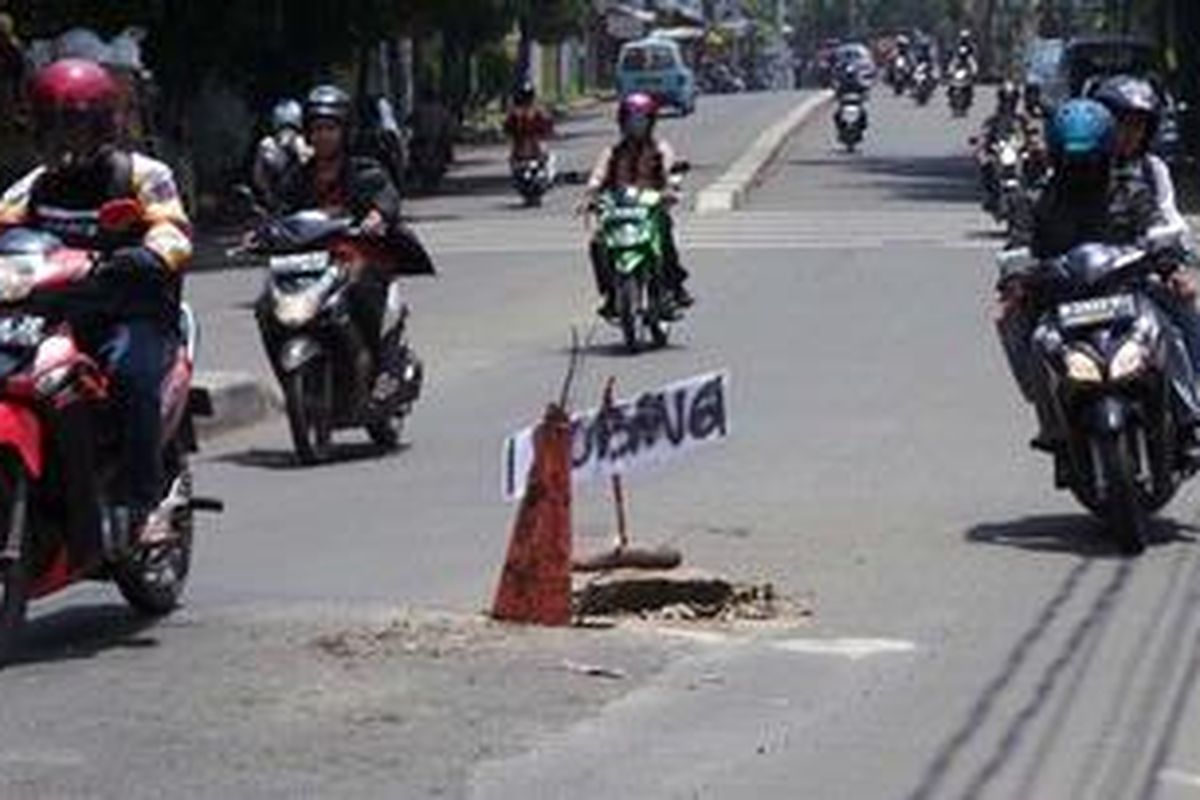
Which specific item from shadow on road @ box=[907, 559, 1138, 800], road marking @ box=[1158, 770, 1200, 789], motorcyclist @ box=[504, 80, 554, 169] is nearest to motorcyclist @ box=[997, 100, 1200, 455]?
shadow on road @ box=[907, 559, 1138, 800]

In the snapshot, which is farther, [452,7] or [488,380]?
[452,7]

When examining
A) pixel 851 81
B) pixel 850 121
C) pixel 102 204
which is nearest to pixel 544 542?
→ pixel 102 204

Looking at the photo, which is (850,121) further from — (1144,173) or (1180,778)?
(1180,778)

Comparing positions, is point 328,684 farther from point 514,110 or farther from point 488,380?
point 514,110

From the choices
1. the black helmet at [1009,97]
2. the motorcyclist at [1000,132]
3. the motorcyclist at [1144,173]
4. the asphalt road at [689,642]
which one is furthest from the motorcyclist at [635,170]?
the black helmet at [1009,97]

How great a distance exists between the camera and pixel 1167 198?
11836mm

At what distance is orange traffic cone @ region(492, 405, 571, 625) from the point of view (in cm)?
941

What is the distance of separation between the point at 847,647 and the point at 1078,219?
2.97 meters

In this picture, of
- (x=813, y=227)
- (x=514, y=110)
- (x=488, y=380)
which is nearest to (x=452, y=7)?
(x=514, y=110)

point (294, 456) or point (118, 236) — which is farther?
point (294, 456)

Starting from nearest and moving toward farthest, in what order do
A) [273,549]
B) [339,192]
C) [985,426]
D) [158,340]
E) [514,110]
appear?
[158,340] → [273,549] → [339,192] → [985,426] → [514,110]

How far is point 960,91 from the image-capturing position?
71.6m

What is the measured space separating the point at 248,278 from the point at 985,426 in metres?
14.5

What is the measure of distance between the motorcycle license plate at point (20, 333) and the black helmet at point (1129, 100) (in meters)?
4.89
